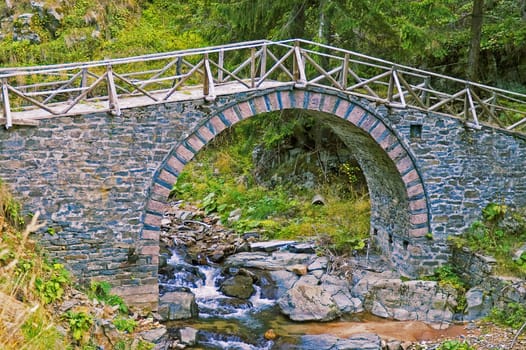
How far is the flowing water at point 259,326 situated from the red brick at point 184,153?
3.16 m

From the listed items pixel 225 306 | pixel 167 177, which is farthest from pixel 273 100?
pixel 225 306

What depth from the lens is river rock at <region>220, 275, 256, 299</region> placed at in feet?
37.9

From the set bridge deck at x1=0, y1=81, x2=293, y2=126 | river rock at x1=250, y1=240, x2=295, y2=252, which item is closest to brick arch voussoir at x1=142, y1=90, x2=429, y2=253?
bridge deck at x1=0, y1=81, x2=293, y2=126

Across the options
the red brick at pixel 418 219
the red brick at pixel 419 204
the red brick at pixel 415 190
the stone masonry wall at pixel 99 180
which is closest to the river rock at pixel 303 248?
the red brick at pixel 418 219

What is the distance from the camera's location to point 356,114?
11.0 metres

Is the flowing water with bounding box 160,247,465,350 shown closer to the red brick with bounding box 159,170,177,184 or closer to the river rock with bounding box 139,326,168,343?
the river rock with bounding box 139,326,168,343

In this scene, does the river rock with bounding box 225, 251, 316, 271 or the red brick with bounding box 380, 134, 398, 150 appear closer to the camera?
the red brick with bounding box 380, 134, 398, 150

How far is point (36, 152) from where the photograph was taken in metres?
8.97

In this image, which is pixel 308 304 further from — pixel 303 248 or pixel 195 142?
pixel 195 142

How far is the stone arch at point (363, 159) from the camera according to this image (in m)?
9.91

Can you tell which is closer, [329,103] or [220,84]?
[329,103]

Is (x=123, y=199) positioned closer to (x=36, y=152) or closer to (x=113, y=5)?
(x=36, y=152)

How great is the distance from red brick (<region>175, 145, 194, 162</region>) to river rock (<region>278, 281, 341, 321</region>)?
3569 millimetres

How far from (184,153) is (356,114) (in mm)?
3633
